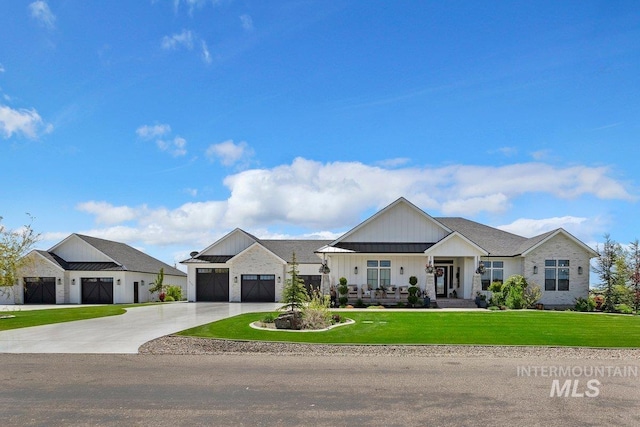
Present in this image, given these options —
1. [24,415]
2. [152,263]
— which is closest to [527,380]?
[24,415]

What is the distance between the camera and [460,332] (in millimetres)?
15328

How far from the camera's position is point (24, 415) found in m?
7.00

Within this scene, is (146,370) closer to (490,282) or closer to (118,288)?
(490,282)

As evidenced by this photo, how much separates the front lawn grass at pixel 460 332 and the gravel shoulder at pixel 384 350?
634mm

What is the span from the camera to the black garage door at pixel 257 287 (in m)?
35.3

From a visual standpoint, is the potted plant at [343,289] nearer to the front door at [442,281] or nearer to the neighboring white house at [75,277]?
the front door at [442,281]

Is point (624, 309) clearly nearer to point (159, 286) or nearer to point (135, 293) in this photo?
point (159, 286)

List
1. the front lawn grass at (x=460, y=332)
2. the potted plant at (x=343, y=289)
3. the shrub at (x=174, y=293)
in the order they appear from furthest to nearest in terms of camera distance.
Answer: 1. the shrub at (x=174, y=293)
2. the potted plant at (x=343, y=289)
3. the front lawn grass at (x=460, y=332)

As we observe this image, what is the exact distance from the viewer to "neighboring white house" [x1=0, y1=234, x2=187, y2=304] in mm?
37062

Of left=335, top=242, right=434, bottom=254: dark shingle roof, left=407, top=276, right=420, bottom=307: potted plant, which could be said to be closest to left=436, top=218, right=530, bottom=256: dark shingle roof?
left=335, top=242, right=434, bottom=254: dark shingle roof

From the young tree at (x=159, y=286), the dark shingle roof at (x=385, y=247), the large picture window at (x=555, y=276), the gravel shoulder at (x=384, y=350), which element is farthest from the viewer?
→ the young tree at (x=159, y=286)

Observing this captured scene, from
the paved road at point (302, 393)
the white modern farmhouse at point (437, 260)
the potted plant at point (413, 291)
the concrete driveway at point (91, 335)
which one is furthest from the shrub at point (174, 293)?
the paved road at point (302, 393)

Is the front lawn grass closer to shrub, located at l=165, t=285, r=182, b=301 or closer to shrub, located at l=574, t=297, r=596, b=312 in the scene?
shrub, located at l=574, t=297, r=596, b=312

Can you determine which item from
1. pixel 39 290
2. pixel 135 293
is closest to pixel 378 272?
pixel 135 293
